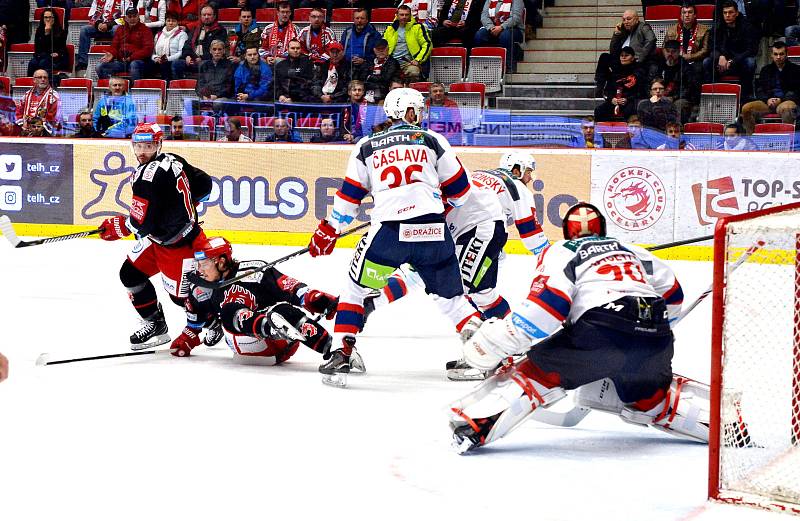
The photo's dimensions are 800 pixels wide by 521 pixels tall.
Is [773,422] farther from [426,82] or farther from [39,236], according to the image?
[39,236]

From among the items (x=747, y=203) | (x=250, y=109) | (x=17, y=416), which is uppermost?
(x=250, y=109)

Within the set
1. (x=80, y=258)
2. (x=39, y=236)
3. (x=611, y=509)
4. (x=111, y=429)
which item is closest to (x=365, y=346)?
(x=111, y=429)

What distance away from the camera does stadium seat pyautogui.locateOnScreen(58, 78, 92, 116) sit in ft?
35.3

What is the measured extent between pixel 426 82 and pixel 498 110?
0.80 m

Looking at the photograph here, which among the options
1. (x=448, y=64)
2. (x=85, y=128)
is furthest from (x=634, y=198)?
(x=85, y=128)

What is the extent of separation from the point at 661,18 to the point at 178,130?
4.58 meters

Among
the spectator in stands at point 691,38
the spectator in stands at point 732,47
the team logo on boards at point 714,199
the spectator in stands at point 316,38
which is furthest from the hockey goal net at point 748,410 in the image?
the spectator in stands at point 316,38

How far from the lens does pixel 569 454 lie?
3770 mm

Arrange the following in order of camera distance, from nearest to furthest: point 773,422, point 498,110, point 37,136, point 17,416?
point 773,422, point 17,416, point 498,110, point 37,136

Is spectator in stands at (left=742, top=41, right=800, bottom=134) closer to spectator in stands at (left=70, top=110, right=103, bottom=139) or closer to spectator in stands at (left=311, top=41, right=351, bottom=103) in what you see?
spectator in stands at (left=311, top=41, right=351, bottom=103)

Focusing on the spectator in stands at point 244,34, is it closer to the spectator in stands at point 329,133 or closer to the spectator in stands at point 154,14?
the spectator in stands at point 154,14

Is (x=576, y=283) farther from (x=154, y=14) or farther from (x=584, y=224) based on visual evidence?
(x=154, y=14)

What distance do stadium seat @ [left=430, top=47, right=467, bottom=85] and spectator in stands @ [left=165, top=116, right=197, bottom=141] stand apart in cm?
234

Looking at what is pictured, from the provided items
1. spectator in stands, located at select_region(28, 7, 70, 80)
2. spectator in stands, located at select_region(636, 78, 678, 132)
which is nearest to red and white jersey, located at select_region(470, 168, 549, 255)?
spectator in stands, located at select_region(636, 78, 678, 132)
